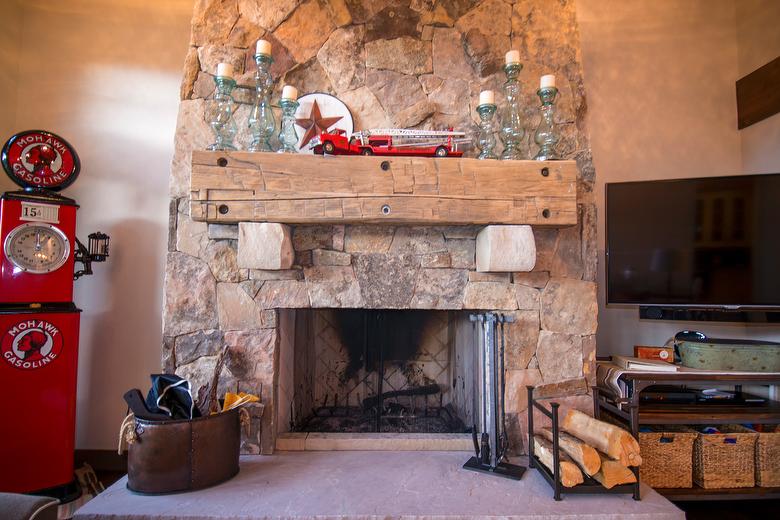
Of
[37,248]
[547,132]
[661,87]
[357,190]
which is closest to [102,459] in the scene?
[37,248]

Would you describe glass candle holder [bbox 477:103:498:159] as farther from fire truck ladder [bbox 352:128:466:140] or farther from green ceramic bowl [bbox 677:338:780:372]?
green ceramic bowl [bbox 677:338:780:372]

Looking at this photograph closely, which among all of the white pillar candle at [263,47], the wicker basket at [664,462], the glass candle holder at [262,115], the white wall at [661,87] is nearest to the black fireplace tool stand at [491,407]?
the wicker basket at [664,462]

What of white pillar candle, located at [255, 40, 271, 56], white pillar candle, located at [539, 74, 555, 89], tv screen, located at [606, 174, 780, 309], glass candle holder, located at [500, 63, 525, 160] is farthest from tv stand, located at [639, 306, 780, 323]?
white pillar candle, located at [255, 40, 271, 56]

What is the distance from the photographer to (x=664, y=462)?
6.48ft

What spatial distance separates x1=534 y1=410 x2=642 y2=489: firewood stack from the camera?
1.51m

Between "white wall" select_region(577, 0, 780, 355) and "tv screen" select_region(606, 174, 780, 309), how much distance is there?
492 mm

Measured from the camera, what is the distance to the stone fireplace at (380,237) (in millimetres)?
1867

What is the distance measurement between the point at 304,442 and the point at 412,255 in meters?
1.00

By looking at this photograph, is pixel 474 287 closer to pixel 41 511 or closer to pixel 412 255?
pixel 412 255

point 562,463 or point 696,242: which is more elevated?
point 696,242

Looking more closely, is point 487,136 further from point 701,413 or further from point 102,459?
point 102,459

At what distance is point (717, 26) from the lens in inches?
108

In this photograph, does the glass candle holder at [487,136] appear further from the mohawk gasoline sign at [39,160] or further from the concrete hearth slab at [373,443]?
the mohawk gasoline sign at [39,160]

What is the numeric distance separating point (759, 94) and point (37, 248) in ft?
13.5
